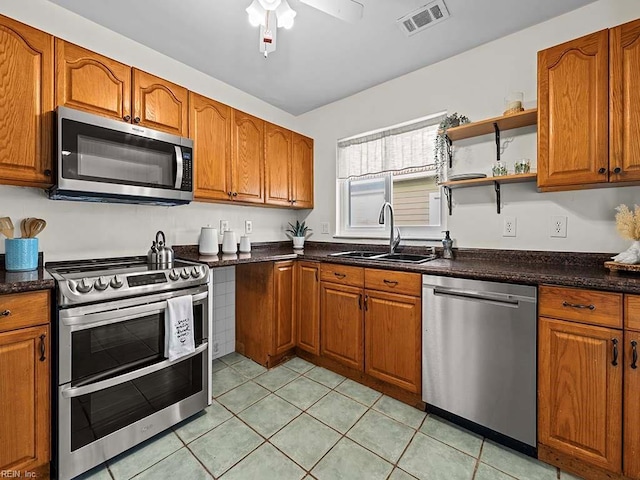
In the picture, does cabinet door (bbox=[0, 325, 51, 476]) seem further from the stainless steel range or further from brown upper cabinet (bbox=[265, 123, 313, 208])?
brown upper cabinet (bbox=[265, 123, 313, 208])

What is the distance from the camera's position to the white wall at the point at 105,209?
67.7 inches

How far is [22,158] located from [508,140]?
293 centimetres

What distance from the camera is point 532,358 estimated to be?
144cm

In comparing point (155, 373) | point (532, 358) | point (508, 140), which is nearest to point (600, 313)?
point (532, 358)

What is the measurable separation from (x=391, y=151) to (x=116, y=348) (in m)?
2.51

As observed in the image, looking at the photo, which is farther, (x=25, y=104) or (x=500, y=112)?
(x=500, y=112)

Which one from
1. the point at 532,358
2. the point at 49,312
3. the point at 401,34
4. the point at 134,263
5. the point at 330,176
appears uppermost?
the point at 401,34

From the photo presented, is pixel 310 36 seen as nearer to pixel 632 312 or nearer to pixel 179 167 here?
pixel 179 167

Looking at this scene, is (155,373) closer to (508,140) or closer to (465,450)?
(465,450)

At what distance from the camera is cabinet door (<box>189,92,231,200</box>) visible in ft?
7.23

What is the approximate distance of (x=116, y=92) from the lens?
1804mm

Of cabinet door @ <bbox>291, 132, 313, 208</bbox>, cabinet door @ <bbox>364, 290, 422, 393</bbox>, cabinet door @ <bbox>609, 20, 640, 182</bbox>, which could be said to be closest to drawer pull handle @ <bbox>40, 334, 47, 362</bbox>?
cabinet door @ <bbox>364, 290, 422, 393</bbox>

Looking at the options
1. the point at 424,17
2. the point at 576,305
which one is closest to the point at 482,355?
the point at 576,305

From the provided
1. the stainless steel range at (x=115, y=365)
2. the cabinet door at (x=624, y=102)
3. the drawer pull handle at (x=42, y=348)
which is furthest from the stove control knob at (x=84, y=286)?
the cabinet door at (x=624, y=102)
